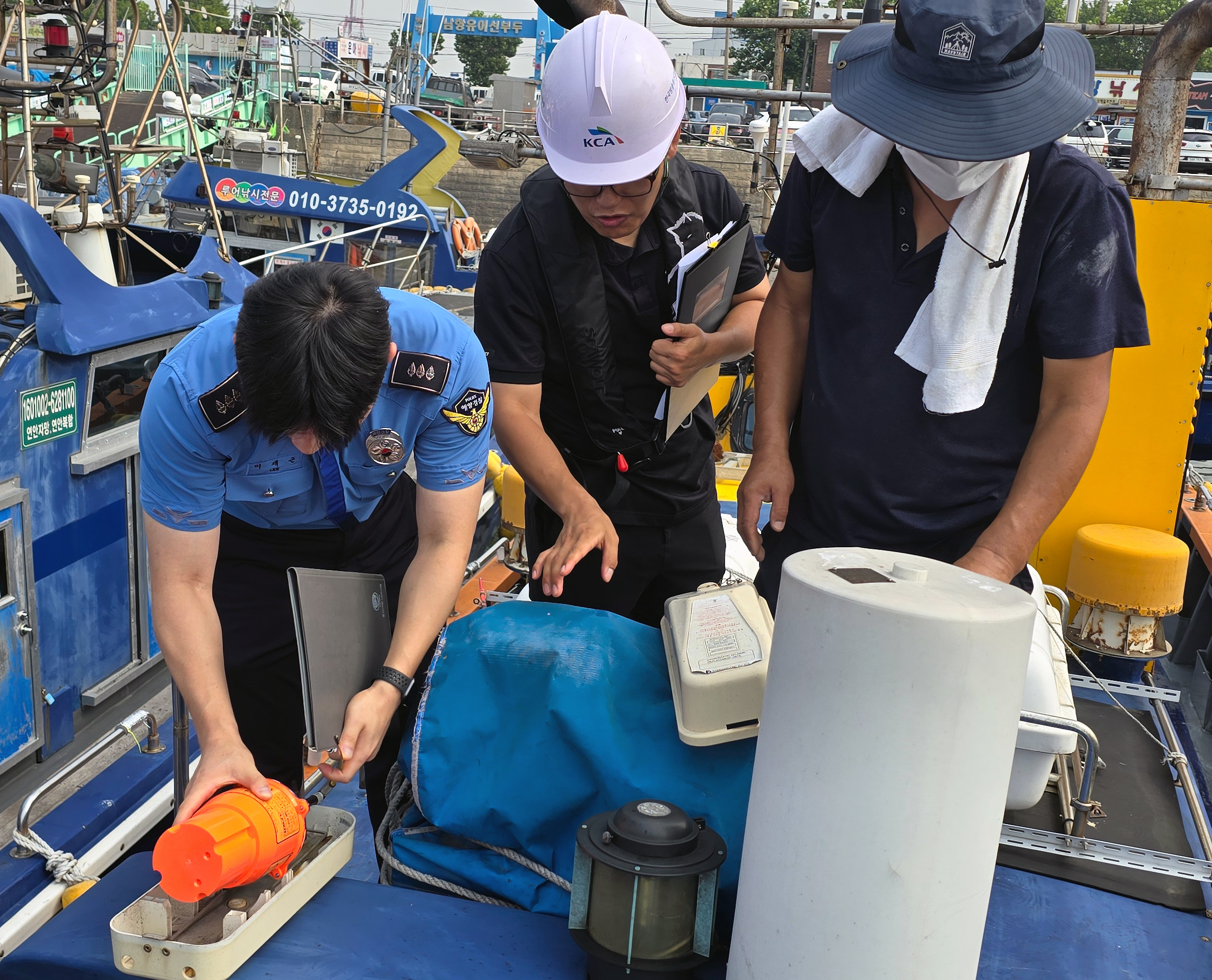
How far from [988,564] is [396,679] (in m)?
1.02

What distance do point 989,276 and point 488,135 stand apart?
2280 cm

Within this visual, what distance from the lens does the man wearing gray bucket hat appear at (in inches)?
65.5

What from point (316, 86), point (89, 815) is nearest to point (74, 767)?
point (89, 815)

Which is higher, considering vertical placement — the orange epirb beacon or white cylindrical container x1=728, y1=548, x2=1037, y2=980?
white cylindrical container x1=728, y1=548, x2=1037, y2=980

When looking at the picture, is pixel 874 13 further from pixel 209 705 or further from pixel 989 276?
pixel 209 705

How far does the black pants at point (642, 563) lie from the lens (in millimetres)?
2611

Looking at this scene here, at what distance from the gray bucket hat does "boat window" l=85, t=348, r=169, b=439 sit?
3383mm

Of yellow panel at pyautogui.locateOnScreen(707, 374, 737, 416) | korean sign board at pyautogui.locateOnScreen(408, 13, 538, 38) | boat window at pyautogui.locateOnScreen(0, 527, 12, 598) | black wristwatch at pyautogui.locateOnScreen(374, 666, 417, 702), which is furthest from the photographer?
korean sign board at pyautogui.locateOnScreen(408, 13, 538, 38)

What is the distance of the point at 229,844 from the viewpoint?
145 centimetres

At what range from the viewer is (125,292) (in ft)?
14.5

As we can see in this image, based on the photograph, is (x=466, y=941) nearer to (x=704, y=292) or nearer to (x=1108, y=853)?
(x=1108, y=853)

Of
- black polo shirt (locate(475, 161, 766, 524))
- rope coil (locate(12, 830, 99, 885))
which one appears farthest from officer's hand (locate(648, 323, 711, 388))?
rope coil (locate(12, 830, 99, 885))

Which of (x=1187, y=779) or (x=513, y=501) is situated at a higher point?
(x=1187, y=779)

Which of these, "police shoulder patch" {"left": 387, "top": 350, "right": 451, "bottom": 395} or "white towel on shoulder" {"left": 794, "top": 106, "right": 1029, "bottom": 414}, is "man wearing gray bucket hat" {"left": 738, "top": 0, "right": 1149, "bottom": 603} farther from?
"police shoulder patch" {"left": 387, "top": 350, "right": 451, "bottom": 395}
